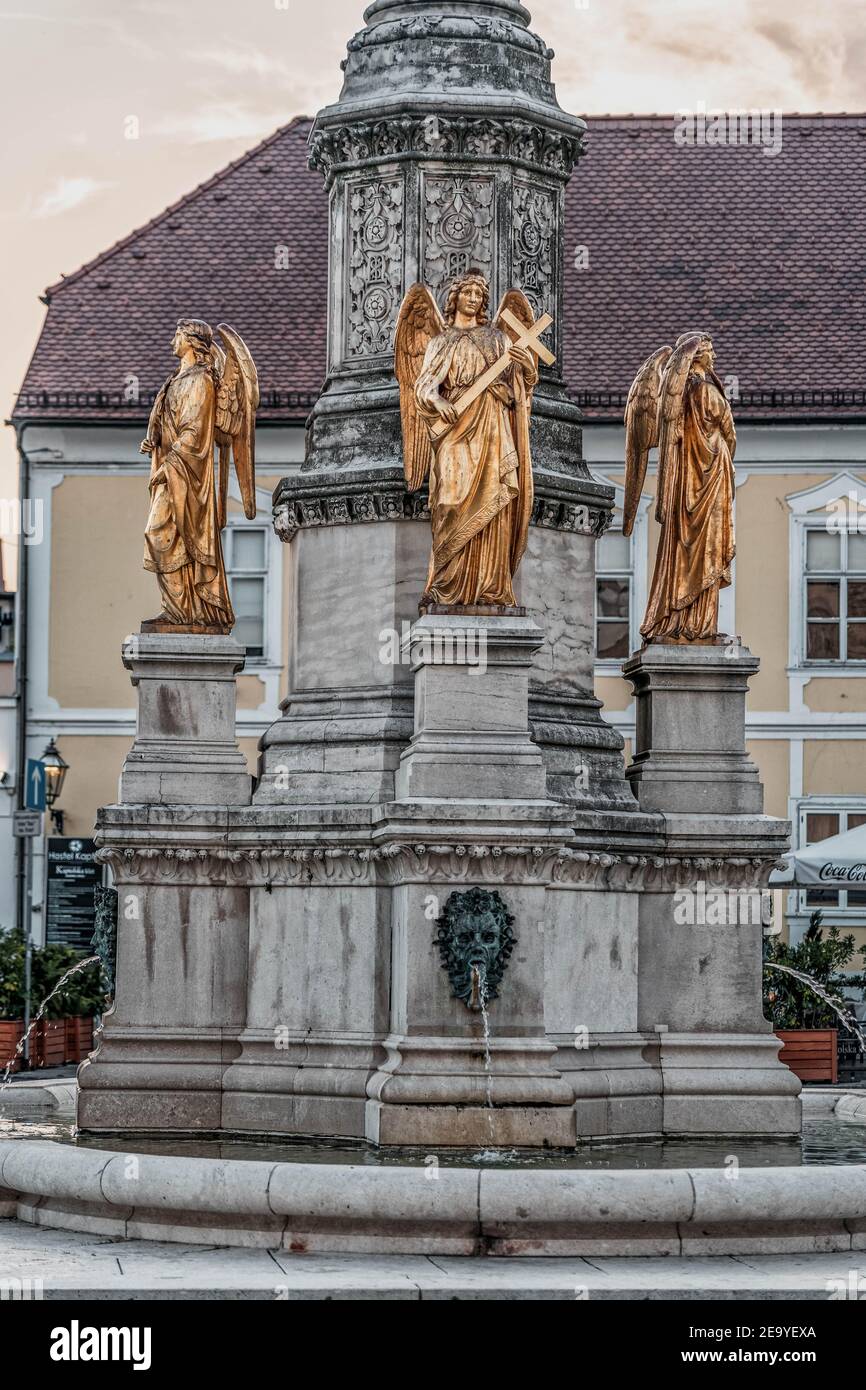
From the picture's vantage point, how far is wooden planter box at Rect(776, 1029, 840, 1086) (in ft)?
75.8

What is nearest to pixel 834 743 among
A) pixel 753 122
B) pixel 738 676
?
pixel 753 122

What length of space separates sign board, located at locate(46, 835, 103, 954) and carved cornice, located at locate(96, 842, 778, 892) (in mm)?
19445

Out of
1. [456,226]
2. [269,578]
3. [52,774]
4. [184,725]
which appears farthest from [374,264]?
[269,578]

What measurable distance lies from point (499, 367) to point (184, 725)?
2922 mm

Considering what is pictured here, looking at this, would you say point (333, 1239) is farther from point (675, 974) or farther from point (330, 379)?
point (330, 379)

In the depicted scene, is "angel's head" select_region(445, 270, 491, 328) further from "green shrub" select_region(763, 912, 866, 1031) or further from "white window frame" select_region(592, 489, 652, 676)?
"white window frame" select_region(592, 489, 652, 676)

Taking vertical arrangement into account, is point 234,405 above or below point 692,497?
above

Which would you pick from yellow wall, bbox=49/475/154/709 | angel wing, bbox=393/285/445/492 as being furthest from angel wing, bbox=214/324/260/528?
yellow wall, bbox=49/475/154/709

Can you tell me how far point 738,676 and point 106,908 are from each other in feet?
13.4

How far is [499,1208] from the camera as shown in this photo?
12.0 m

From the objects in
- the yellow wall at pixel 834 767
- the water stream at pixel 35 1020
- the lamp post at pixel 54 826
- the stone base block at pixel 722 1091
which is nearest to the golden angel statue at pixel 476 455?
the stone base block at pixel 722 1091

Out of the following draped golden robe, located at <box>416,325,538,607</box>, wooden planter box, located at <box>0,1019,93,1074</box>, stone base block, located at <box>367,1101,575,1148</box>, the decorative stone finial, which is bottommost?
wooden planter box, located at <box>0,1019,93,1074</box>

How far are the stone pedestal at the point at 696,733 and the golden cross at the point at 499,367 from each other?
2179 mm

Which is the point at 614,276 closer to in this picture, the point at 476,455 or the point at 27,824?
the point at 27,824
